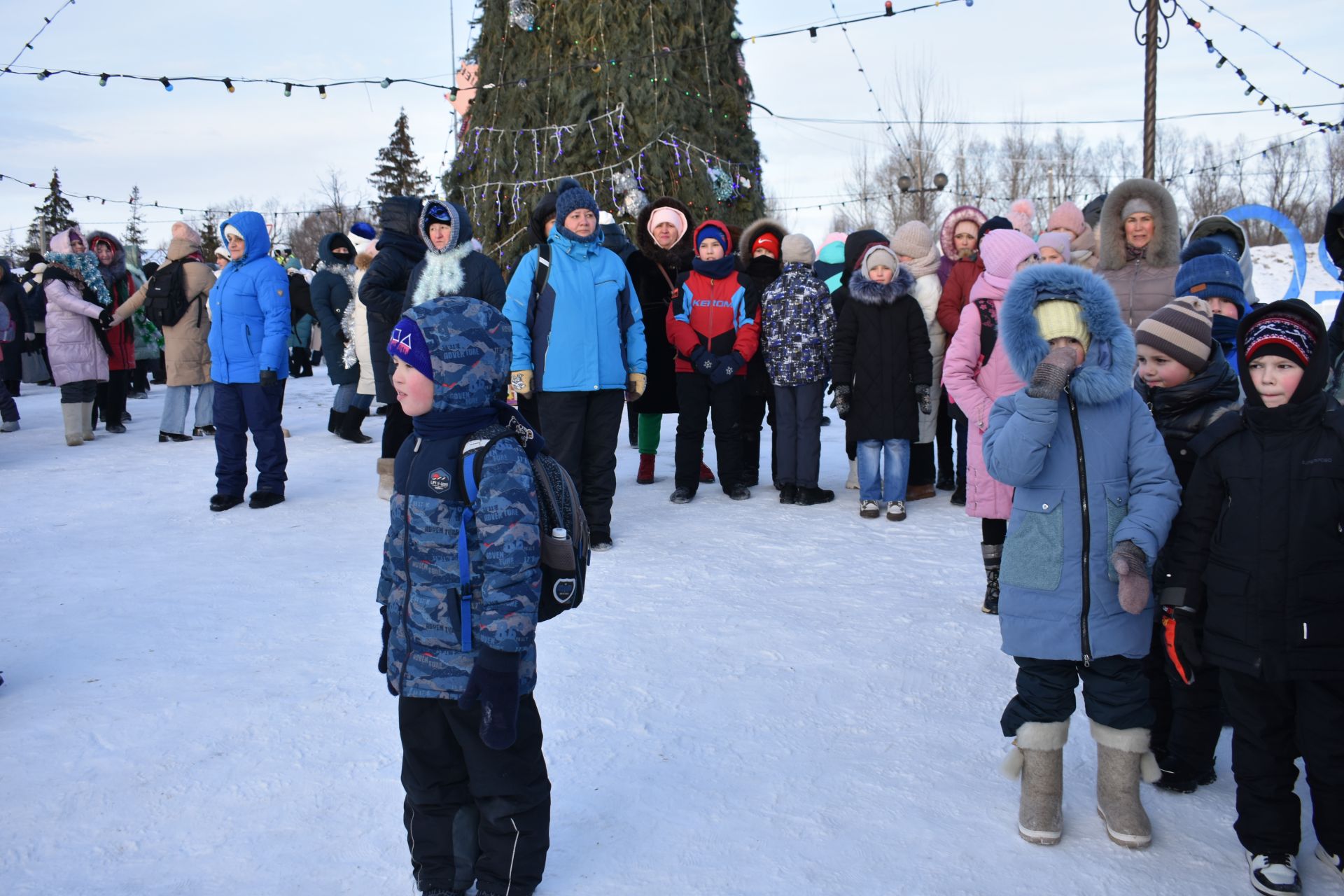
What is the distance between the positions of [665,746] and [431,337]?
1.74m

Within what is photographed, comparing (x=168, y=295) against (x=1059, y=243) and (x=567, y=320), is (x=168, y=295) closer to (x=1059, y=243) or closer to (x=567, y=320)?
(x=567, y=320)

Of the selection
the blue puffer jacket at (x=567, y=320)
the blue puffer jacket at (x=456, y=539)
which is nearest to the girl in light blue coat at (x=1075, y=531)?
the blue puffer jacket at (x=456, y=539)

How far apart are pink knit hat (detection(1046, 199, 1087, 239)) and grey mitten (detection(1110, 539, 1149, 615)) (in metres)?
5.08

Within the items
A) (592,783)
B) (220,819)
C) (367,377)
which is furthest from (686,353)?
(220,819)

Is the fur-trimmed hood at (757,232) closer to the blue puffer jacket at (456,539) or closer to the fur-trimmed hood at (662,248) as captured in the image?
the fur-trimmed hood at (662,248)

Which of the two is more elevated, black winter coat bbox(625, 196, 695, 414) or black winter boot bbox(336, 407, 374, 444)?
black winter coat bbox(625, 196, 695, 414)

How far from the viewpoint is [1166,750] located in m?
3.41

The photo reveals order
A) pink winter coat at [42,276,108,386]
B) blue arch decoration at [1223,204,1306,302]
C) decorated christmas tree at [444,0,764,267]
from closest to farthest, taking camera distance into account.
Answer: pink winter coat at [42,276,108,386]
blue arch decoration at [1223,204,1306,302]
decorated christmas tree at [444,0,764,267]

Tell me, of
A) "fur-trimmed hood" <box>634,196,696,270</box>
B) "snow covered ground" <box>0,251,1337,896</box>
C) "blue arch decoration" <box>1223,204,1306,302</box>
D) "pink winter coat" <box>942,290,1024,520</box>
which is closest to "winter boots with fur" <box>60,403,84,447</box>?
"snow covered ground" <box>0,251,1337,896</box>

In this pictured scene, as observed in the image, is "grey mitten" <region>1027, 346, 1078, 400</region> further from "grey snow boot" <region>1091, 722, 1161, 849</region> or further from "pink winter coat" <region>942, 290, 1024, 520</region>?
"pink winter coat" <region>942, 290, 1024, 520</region>

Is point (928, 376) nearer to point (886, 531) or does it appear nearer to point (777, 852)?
point (886, 531)

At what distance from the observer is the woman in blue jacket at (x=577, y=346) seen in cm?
605

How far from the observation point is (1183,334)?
330 cm

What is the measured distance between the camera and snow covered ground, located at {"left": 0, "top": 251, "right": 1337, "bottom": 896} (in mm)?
2820
